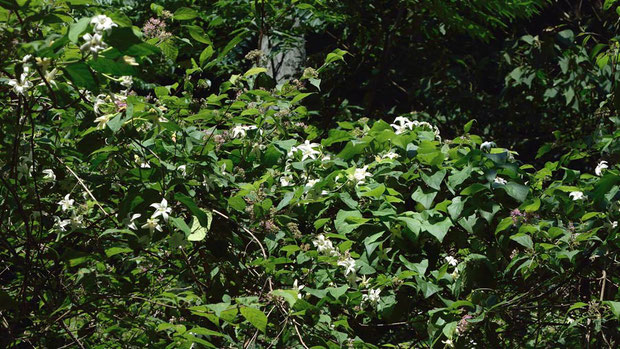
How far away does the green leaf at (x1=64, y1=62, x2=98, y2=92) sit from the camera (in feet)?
4.20

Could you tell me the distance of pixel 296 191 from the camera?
72.9 inches

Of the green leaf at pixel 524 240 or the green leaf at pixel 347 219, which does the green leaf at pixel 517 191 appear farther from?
the green leaf at pixel 347 219

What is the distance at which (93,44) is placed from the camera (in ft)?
3.99

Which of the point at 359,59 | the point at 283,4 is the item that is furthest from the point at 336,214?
the point at 359,59

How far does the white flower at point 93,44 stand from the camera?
47.6 inches

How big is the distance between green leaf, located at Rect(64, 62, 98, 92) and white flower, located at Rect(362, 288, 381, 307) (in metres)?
0.90

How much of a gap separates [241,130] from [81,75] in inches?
27.9

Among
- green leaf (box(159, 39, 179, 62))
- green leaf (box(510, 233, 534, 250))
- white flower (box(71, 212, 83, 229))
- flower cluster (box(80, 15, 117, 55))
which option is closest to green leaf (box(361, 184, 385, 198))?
green leaf (box(510, 233, 534, 250))

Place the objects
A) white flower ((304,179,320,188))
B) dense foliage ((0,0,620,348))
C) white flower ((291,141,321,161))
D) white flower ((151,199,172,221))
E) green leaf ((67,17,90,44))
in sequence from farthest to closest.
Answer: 1. white flower ((291,141,321,161))
2. white flower ((304,179,320,188))
3. dense foliage ((0,0,620,348))
4. white flower ((151,199,172,221))
5. green leaf ((67,17,90,44))

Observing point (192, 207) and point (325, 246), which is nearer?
point (192, 207)

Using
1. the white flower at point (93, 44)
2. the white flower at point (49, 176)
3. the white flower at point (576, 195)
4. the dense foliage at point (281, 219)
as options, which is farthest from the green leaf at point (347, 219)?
the white flower at point (93, 44)

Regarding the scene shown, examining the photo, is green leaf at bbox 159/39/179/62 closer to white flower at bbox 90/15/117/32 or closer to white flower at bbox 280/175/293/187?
white flower at bbox 280/175/293/187

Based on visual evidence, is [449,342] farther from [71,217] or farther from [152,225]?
[71,217]

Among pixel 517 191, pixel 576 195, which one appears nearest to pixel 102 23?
pixel 517 191
